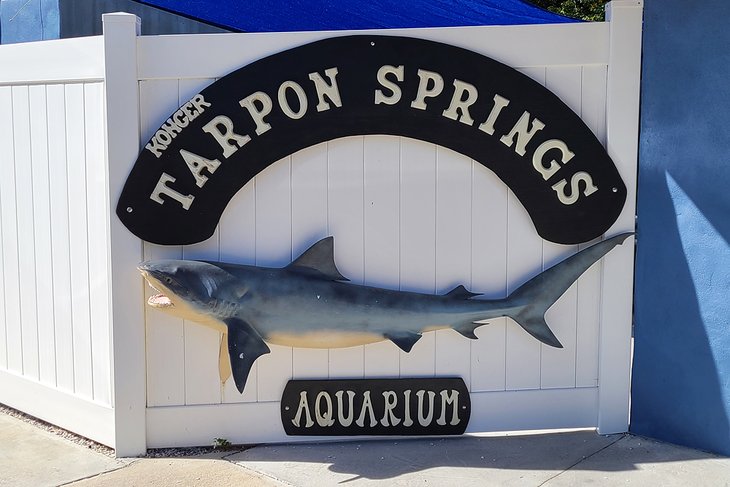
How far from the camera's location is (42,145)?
495 centimetres

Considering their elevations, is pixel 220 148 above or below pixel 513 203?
above

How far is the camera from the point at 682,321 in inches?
181

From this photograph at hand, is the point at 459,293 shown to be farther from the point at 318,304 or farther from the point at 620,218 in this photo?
the point at 620,218

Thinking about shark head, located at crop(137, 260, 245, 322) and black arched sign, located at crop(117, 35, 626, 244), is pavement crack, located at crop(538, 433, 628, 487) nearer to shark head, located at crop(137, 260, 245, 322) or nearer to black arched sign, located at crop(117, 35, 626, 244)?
black arched sign, located at crop(117, 35, 626, 244)

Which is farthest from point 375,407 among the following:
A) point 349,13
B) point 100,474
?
point 349,13

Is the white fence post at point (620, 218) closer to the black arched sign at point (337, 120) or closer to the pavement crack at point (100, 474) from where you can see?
the black arched sign at point (337, 120)

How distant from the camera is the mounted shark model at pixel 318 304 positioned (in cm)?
438

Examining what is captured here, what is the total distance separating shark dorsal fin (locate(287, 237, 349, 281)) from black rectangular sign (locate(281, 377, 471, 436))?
0.60m

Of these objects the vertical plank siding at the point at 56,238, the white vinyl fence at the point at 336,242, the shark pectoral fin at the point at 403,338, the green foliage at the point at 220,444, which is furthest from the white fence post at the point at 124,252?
the shark pectoral fin at the point at 403,338

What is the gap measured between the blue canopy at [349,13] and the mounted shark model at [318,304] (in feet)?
6.89

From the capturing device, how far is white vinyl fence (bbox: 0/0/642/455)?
4512 millimetres

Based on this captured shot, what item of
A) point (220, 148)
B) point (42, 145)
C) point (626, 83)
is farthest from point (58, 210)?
point (626, 83)

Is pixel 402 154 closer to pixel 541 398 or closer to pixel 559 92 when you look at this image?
pixel 559 92

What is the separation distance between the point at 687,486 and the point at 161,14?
6079 millimetres
